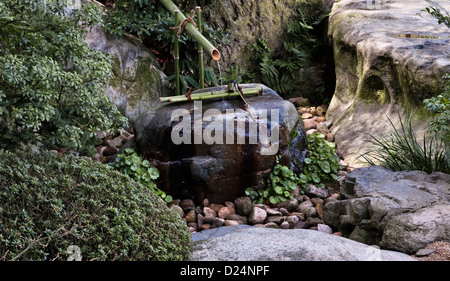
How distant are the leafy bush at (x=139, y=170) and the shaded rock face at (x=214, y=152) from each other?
0.10 metres

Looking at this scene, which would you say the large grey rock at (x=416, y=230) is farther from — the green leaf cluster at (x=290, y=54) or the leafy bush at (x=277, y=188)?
the green leaf cluster at (x=290, y=54)

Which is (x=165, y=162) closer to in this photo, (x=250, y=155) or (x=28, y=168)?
(x=250, y=155)

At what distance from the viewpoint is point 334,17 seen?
716 cm

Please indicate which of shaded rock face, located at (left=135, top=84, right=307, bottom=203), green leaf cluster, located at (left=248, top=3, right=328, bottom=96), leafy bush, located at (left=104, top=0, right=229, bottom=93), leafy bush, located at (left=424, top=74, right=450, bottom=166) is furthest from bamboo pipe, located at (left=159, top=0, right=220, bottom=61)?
leafy bush, located at (left=424, top=74, right=450, bottom=166)

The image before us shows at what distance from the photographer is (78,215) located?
8.26ft

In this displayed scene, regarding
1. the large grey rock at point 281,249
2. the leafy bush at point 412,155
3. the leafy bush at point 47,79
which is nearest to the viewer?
the large grey rock at point 281,249

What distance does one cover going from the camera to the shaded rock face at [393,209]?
344cm

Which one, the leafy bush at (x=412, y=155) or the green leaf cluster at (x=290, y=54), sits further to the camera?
the green leaf cluster at (x=290, y=54)

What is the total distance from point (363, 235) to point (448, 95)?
1.62 meters

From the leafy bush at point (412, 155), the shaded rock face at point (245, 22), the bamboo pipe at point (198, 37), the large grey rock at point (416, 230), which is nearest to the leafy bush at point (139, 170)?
the bamboo pipe at point (198, 37)

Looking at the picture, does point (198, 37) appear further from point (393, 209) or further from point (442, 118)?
point (393, 209)

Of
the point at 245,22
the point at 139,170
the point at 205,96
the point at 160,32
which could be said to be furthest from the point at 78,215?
the point at 245,22

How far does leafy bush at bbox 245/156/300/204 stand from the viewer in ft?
15.9

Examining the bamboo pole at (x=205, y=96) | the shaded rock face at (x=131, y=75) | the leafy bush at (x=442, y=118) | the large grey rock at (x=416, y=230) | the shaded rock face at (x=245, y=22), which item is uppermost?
the shaded rock face at (x=245, y=22)
